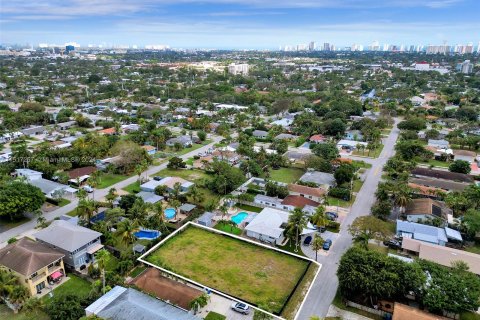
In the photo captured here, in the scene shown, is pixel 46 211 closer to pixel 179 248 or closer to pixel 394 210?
pixel 179 248

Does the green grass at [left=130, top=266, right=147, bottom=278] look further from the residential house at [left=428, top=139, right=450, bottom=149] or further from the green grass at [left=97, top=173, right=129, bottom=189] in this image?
the residential house at [left=428, top=139, right=450, bottom=149]

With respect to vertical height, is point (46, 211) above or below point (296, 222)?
below

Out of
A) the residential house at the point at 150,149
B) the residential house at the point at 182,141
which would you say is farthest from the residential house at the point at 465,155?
the residential house at the point at 150,149

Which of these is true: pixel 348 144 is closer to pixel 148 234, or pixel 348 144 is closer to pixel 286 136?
pixel 286 136

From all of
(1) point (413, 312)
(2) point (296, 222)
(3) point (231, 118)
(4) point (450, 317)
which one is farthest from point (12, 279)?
(3) point (231, 118)

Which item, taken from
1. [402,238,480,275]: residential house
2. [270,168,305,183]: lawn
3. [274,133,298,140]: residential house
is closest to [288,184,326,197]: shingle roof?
[270,168,305,183]: lawn

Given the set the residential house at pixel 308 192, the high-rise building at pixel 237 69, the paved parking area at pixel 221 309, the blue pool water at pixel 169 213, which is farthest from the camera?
the high-rise building at pixel 237 69

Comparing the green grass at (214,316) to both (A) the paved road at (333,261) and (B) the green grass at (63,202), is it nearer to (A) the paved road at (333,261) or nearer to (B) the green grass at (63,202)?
(A) the paved road at (333,261)
